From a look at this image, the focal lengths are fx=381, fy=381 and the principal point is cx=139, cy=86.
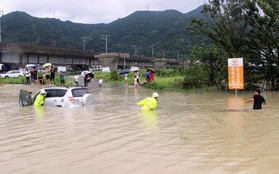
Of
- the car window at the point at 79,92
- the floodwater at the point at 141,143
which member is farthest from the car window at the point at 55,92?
the floodwater at the point at 141,143

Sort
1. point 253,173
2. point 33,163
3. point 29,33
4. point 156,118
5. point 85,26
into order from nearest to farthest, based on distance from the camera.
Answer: point 253,173
point 33,163
point 156,118
point 29,33
point 85,26

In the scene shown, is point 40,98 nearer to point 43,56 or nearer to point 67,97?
point 67,97

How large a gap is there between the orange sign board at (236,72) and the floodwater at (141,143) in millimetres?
6823

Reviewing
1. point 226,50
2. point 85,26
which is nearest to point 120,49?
point 85,26

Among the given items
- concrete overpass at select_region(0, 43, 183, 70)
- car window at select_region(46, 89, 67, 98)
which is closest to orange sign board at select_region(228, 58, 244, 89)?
car window at select_region(46, 89, 67, 98)

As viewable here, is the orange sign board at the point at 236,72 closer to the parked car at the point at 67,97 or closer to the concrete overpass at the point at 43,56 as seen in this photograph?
the parked car at the point at 67,97

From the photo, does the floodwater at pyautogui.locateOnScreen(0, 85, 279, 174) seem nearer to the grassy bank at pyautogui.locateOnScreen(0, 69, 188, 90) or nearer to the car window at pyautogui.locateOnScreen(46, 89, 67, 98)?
the car window at pyautogui.locateOnScreen(46, 89, 67, 98)

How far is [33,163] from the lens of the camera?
675 cm

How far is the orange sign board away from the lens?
1983 centimetres

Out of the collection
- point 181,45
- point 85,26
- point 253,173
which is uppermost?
point 85,26

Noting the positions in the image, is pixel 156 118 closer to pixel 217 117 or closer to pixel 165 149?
pixel 217 117

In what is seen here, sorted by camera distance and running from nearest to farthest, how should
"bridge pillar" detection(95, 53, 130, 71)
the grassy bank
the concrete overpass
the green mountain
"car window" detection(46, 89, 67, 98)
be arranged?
"car window" detection(46, 89, 67, 98), the grassy bank, the concrete overpass, "bridge pillar" detection(95, 53, 130, 71), the green mountain

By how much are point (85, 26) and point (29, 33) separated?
56.8 m

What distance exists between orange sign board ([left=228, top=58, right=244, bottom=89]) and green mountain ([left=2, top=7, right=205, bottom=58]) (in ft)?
255
